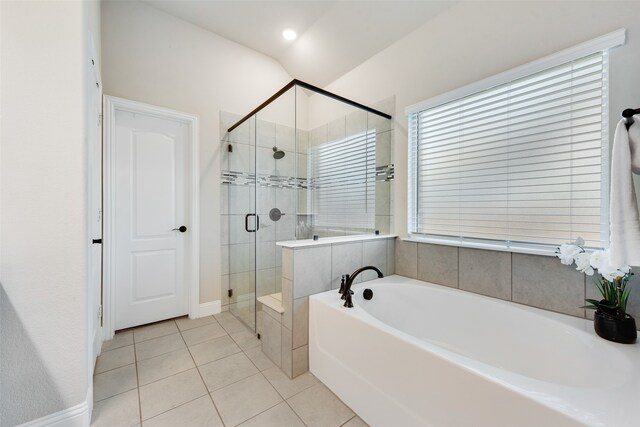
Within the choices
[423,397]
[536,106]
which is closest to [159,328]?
[423,397]

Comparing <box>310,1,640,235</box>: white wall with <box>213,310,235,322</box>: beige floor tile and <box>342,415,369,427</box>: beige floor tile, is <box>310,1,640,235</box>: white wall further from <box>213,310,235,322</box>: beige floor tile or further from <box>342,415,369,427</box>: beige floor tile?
<box>213,310,235,322</box>: beige floor tile

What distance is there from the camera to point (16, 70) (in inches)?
47.2

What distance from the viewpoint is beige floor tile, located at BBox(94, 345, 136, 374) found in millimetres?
1854

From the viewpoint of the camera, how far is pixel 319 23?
2598 millimetres

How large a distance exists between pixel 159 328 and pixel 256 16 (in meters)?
3.16

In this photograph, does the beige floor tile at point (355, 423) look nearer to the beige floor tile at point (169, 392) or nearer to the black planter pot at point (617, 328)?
the beige floor tile at point (169, 392)

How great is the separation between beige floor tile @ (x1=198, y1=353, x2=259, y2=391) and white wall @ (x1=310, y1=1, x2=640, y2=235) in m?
1.67

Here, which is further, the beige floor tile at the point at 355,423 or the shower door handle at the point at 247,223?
the shower door handle at the point at 247,223

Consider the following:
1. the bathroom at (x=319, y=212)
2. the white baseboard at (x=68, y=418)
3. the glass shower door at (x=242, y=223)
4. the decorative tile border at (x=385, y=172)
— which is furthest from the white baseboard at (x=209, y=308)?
the decorative tile border at (x=385, y=172)

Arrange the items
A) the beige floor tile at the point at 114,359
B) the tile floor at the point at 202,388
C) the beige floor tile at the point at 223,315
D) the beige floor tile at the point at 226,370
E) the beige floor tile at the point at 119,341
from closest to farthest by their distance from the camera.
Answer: the tile floor at the point at 202,388 → the beige floor tile at the point at 226,370 → the beige floor tile at the point at 114,359 → the beige floor tile at the point at 119,341 → the beige floor tile at the point at 223,315

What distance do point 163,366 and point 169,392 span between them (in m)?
0.33

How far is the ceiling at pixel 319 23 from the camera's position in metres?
2.25

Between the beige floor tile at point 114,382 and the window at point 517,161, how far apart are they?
2378mm

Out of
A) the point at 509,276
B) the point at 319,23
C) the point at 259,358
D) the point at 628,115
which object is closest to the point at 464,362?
the point at 509,276
